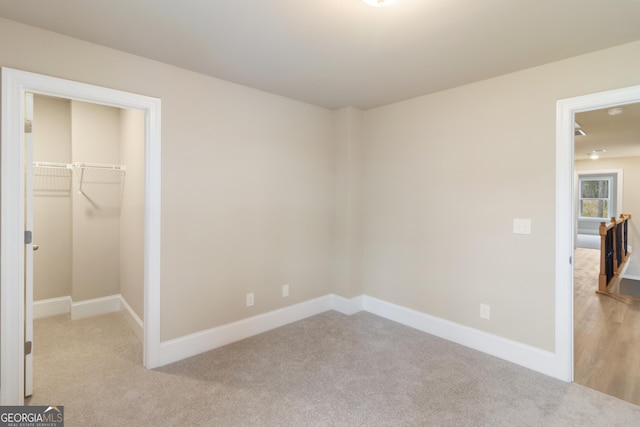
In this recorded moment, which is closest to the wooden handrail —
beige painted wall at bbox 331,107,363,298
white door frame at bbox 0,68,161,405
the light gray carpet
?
the light gray carpet

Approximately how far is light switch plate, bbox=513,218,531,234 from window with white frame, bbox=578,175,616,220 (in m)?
8.22

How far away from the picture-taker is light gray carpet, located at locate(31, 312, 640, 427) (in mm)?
1952

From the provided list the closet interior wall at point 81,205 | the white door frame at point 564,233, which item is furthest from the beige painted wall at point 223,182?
the white door frame at point 564,233

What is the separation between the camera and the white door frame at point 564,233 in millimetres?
2354

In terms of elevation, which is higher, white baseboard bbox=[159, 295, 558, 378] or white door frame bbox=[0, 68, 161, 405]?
white door frame bbox=[0, 68, 161, 405]

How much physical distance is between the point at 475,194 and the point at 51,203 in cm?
463

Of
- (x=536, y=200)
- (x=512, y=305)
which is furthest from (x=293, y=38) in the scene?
(x=512, y=305)

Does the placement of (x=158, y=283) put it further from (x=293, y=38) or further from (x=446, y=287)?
(x=446, y=287)

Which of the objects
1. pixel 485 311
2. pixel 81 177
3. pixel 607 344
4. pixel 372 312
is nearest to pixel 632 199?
pixel 607 344

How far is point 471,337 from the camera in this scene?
2.90 meters

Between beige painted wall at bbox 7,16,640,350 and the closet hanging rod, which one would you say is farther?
the closet hanging rod

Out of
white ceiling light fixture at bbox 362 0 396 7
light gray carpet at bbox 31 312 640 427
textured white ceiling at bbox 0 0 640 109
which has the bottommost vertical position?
light gray carpet at bbox 31 312 640 427

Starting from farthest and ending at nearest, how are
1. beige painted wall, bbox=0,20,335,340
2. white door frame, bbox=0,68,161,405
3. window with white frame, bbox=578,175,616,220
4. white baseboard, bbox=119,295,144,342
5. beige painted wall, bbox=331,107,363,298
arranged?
1. window with white frame, bbox=578,175,616,220
2. beige painted wall, bbox=331,107,363,298
3. white baseboard, bbox=119,295,144,342
4. beige painted wall, bbox=0,20,335,340
5. white door frame, bbox=0,68,161,405

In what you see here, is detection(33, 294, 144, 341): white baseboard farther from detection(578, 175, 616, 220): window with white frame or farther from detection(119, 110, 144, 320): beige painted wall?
detection(578, 175, 616, 220): window with white frame
